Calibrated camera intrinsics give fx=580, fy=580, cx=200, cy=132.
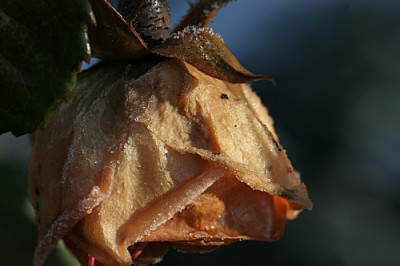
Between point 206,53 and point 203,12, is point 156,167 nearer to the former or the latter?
point 206,53

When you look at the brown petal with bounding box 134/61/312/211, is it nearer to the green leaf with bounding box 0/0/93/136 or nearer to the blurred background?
the green leaf with bounding box 0/0/93/136

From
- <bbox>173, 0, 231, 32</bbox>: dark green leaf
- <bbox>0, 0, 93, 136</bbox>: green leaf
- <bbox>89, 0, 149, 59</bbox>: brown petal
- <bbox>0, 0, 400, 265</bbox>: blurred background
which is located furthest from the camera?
<bbox>0, 0, 400, 265</bbox>: blurred background

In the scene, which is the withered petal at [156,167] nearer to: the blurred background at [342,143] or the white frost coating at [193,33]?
the white frost coating at [193,33]

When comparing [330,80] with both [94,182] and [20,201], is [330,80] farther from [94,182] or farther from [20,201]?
[94,182]

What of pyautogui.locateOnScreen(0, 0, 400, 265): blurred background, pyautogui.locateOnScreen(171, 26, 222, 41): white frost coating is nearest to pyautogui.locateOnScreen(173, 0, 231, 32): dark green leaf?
pyautogui.locateOnScreen(171, 26, 222, 41): white frost coating

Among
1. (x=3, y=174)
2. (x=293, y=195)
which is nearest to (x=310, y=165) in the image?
(x=3, y=174)
